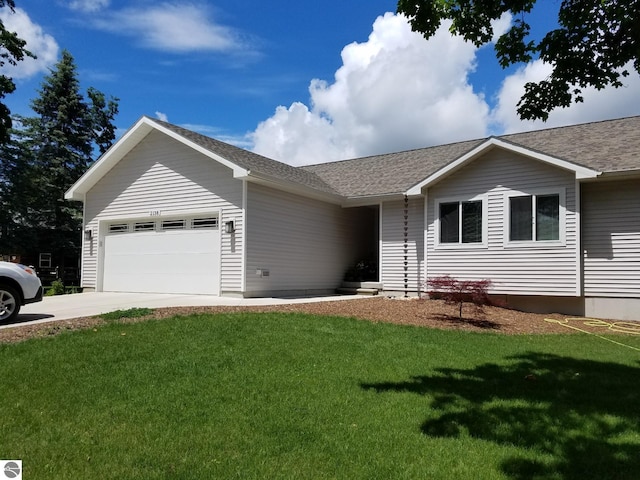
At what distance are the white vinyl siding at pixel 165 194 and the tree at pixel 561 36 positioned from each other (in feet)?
28.9

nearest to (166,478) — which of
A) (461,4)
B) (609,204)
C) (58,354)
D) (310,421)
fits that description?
(310,421)

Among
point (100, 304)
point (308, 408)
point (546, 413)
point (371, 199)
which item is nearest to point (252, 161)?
point (371, 199)

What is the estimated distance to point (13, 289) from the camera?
905 cm

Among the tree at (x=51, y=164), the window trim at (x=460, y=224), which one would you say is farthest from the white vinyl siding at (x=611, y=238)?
the tree at (x=51, y=164)

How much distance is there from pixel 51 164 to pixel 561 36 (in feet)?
92.1

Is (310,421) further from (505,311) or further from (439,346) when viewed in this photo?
(505,311)

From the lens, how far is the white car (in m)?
8.94

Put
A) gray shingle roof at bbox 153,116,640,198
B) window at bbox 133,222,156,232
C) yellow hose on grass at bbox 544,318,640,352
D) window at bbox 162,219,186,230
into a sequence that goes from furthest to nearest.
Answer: window at bbox 133,222,156,232
window at bbox 162,219,186,230
gray shingle roof at bbox 153,116,640,198
yellow hose on grass at bbox 544,318,640,352

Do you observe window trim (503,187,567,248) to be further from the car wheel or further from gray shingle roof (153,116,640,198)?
the car wheel

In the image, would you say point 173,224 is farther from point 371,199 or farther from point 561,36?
point 561,36

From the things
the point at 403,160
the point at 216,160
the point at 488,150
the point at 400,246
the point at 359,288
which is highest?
the point at 403,160

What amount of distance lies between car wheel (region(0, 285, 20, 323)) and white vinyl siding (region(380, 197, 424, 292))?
10.2 metres

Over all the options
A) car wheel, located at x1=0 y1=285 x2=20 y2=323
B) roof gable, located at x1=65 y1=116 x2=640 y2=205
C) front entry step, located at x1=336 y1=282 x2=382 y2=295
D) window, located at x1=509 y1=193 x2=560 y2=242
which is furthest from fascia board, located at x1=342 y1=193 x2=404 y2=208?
car wheel, located at x1=0 y1=285 x2=20 y2=323

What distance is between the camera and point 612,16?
538 cm
